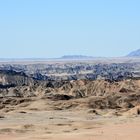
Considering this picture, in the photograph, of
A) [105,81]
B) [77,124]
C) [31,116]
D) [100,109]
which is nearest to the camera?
[77,124]

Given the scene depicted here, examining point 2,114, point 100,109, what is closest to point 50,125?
point 2,114

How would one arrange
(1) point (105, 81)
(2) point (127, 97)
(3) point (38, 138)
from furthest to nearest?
(1) point (105, 81)
(2) point (127, 97)
(3) point (38, 138)

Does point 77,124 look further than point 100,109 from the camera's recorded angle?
No

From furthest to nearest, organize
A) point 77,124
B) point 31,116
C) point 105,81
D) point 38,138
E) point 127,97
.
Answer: point 105,81 < point 127,97 < point 31,116 < point 77,124 < point 38,138

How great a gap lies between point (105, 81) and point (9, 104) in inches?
984

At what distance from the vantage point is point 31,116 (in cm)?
6106

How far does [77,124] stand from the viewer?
49688mm

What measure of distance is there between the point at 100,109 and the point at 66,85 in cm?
2592

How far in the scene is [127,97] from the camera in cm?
7625

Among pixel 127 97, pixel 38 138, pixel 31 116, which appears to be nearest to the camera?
pixel 38 138

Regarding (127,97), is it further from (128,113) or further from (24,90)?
(24,90)

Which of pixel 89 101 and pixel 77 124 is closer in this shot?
pixel 77 124

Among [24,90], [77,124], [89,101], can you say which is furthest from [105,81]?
[77,124]

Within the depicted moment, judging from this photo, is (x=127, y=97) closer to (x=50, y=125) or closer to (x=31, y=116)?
(x=31, y=116)
